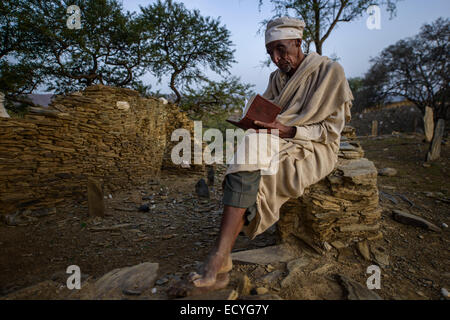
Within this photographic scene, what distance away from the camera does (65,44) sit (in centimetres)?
760

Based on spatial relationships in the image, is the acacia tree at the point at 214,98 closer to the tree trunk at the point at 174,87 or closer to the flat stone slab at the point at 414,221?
the tree trunk at the point at 174,87

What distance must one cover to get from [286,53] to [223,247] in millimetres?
1780

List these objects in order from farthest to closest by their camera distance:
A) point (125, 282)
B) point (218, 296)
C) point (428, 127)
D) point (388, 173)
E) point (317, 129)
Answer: point (428, 127) < point (388, 173) < point (317, 129) < point (125, 282) < point (218, 296)

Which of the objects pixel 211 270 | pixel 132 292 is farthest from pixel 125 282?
pixel 211 270

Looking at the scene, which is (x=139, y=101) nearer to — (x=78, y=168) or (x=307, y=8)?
(x=78, y=168)

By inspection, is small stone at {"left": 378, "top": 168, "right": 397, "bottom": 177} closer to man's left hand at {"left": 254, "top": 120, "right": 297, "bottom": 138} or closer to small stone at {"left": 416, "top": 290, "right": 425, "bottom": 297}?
small stone at {"left": 416, "top": 290, "right": 425, "bottom": 297}

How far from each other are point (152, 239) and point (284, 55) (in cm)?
271

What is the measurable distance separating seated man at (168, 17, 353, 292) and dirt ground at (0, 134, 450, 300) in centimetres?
41

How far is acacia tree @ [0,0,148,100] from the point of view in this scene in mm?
7074

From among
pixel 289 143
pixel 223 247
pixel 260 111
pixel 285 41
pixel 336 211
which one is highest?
pixel 285 41

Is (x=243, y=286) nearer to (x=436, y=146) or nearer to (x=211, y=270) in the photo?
(x=211, y=270)

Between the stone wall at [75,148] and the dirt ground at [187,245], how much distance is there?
1.51 feet

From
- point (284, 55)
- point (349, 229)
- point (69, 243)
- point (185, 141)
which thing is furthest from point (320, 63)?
point (185, 141)

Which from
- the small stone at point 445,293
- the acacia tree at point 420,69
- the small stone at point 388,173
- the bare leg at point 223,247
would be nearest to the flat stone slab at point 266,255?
the bare leg at point 223,247
